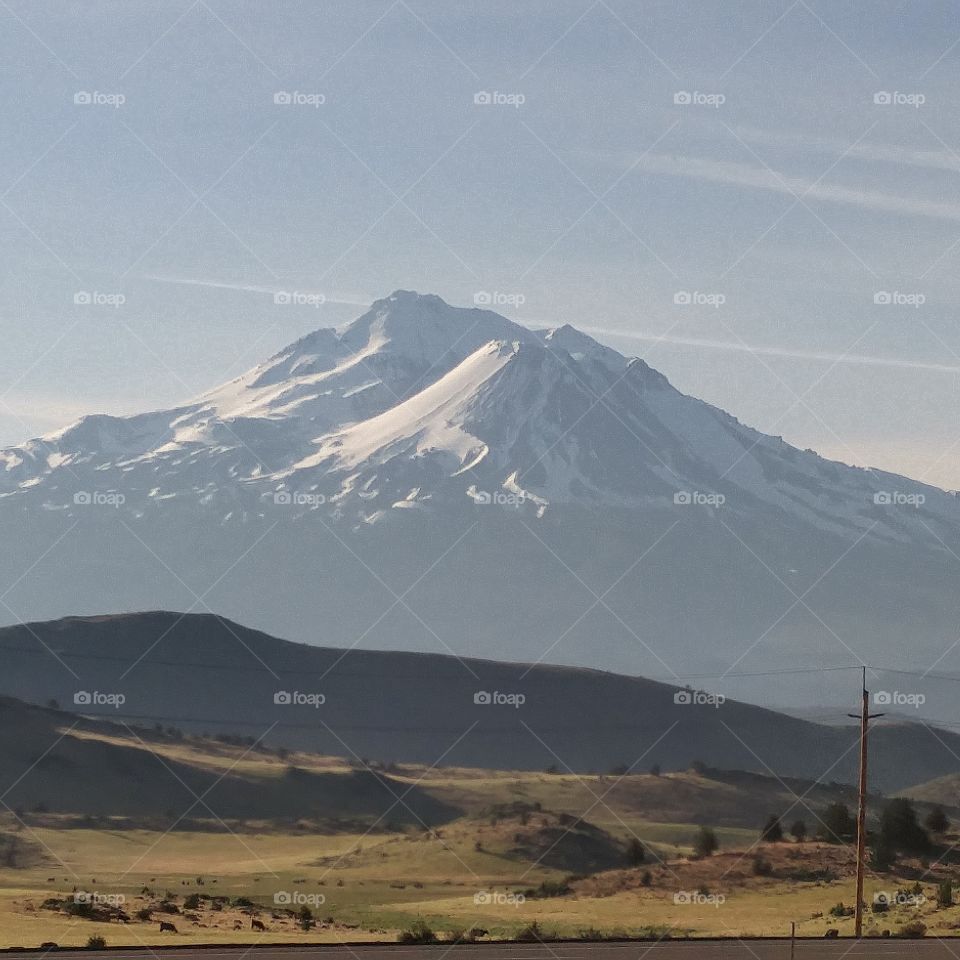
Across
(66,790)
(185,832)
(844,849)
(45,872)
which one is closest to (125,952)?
(45,872)

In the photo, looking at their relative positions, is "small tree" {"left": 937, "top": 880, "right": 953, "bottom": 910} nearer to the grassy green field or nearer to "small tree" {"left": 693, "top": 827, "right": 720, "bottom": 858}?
the grassy green field

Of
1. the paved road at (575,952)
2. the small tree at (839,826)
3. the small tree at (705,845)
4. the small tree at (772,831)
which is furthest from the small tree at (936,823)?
the paved road at (575,952)

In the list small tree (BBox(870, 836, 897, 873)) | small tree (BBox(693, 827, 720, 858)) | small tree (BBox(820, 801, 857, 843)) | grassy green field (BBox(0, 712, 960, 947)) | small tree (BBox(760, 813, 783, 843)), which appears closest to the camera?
grassy green field (BBox(0, 712, 960, 947))

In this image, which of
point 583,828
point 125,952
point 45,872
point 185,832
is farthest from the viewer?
point 185,832

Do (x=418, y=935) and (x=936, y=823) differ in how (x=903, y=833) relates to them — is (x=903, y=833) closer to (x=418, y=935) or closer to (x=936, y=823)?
(x=936, y=823)

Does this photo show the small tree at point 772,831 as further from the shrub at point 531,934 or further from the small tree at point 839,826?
the shrub at point 531,934

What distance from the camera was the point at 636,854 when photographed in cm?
11062

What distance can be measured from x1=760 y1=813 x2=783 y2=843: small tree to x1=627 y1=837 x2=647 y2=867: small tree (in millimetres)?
8865

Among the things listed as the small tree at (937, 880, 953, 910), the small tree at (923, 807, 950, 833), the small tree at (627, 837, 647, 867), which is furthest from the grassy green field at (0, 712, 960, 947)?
the small tree at (923, 807, 950, 833)

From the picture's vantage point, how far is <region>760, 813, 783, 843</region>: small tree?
119 metres

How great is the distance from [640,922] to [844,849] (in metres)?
32.7

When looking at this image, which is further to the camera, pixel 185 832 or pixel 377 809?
pixel 377 809

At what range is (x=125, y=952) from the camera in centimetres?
5600

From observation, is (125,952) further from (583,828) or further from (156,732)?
(156,732)
